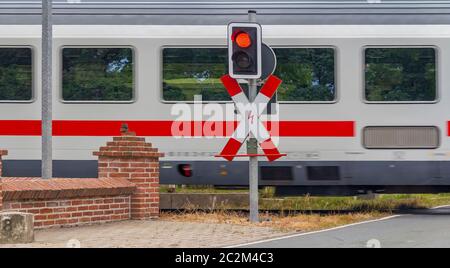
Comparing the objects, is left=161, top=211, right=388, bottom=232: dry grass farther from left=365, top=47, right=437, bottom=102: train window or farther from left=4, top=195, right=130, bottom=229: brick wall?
left=365, top=47, right=437, bottom=102: train window

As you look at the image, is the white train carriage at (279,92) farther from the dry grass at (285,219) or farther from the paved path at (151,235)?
the paved path at (151,235)

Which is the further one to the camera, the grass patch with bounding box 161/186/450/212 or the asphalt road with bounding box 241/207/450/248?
the grass patch with bounding box 161/186/450/212

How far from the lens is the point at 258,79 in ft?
47.3

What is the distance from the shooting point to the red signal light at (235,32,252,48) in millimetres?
13328

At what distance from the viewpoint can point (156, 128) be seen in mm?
16094

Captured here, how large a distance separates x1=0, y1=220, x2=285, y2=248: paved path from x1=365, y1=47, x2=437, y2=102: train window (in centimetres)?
423

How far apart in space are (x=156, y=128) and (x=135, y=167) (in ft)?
5.89

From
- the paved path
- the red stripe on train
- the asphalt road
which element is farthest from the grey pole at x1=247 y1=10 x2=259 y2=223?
the red stripe on train

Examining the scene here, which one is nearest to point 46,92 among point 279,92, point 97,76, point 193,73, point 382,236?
point 97,76

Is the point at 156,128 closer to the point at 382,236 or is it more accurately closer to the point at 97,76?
the point at 97,76

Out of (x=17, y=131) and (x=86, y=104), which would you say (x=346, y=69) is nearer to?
(x=86, y=104)

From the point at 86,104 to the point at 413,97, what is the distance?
5.40 metres

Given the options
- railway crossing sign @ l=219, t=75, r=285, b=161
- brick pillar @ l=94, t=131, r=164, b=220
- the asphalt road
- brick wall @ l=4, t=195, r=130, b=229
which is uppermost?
railway crossing sign @ l=219, t=75, r=285, b=161

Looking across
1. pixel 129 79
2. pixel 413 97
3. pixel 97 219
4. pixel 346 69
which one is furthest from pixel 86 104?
pixel 413 97
